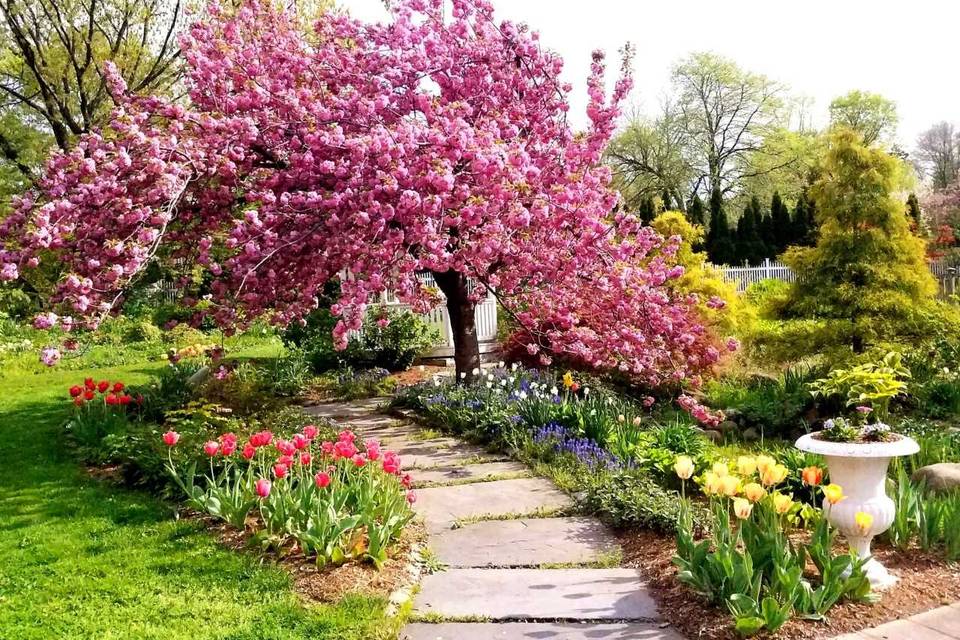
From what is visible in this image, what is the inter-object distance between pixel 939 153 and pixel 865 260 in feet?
146

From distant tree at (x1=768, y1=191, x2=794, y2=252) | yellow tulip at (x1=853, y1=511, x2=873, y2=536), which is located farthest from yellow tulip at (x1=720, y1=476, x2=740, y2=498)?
distant tree at (x1=768, y1=191, x2=794, y2=252)

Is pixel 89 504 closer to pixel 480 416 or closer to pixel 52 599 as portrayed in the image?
pixel 52 599

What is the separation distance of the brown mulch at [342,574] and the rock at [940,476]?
3.18m

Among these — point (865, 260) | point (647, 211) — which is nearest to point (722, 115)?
point (647, 211)

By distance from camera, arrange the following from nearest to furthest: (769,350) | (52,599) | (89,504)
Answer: (52,599)
(89,504)
(769,350)

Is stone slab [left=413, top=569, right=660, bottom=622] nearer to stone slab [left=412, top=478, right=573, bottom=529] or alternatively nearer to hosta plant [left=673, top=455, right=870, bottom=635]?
hosta plant [left=673, top=455, right=870, bottom=635]

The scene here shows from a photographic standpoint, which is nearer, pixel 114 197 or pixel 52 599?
pixel 52 599

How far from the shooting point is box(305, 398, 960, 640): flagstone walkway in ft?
10.6

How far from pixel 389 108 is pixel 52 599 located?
5.19 meters

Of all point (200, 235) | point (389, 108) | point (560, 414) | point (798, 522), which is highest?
point (389, 108)

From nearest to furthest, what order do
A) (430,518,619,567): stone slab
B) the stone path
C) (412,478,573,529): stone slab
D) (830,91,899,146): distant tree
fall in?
1. the stone path
2. (430,518,619,567): stone slab
3. (412,478,573,529): stone slab
4. (830,91,899,146): distant tree

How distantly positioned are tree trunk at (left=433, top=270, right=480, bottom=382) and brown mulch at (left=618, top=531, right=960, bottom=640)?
15.1ft

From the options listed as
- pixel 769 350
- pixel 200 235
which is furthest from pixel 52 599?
pixel 769 350

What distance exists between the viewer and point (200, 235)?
7328mm
